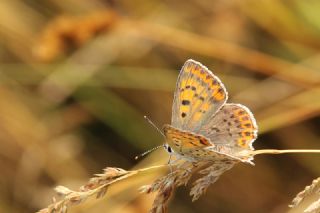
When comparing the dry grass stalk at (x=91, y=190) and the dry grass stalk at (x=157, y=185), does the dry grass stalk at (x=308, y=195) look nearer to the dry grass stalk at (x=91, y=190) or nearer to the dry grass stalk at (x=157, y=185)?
the dry grass stalk at (x=157, y=185)

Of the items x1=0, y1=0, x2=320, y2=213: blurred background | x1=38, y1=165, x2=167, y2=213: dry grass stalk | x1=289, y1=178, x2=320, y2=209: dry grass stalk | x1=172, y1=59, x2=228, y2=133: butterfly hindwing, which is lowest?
x1=289, y1=178, x2=320, y2=209: dry grass stalk

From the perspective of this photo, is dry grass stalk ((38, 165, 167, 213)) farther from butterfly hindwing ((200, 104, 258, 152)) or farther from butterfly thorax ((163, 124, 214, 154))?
butterfly hindwing ((200, 104, 258, 152))

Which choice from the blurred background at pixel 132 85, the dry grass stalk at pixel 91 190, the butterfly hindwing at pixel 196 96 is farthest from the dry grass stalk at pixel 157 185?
the blurred background at pixel 132 85

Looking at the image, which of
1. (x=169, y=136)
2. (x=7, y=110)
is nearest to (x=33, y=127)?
(x=7, y=110)

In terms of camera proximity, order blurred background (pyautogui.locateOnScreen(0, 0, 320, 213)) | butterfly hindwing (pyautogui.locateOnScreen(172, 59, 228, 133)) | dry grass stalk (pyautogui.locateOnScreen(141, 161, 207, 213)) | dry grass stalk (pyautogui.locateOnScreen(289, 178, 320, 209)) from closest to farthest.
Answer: dry grass stalk (pyautogui.locateOnScreen(289, 178, 320, 209)), dry grass stalk (pyautogui.locateOnScreen(141, 161, 207, 213)), butterfly hindwing (pyautogui.locateOnScreen(172, 59, 228, 133)), blurred background (pyautogui.locateOnScreen(0, 0, 320, 213))

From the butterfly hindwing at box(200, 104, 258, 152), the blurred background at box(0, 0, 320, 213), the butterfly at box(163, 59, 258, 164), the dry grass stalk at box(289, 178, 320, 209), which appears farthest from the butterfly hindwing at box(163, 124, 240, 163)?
the blurred background at box(0, 0, 320, 213)

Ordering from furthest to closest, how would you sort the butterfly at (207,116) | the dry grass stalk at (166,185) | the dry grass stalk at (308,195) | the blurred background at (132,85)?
the blurred background at (132,85) < the butterfly at (207,116) < the dry grass stalk at (166,185) < the dry grass stalk at (308,195)

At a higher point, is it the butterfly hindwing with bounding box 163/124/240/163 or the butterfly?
the butterfly

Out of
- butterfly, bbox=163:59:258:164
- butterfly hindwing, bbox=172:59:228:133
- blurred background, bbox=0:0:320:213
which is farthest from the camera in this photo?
blurred background, bbox=0:0:320:213

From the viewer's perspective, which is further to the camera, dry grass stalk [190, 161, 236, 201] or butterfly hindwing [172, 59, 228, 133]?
butterfly hindwing [172, 59, 228, 133]

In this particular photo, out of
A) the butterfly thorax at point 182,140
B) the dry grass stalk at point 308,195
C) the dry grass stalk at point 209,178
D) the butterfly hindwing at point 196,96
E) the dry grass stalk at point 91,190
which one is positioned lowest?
the dry grass stalk at point 308,195
